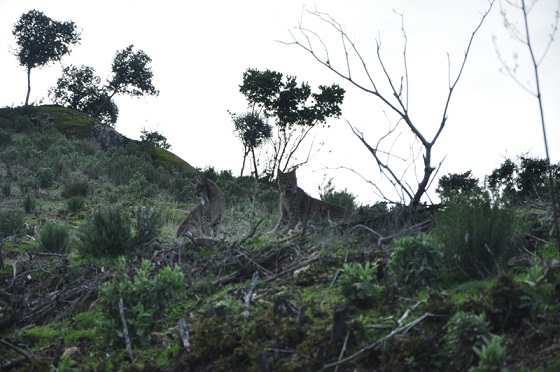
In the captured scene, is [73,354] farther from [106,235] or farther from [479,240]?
[106,235]

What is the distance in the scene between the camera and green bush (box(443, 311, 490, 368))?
5082 millimetres

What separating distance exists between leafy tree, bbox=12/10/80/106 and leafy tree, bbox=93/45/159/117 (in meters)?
4.15

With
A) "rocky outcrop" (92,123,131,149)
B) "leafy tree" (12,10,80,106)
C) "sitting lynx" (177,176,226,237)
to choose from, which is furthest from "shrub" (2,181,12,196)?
"leafy tree" (12,10,80,106)

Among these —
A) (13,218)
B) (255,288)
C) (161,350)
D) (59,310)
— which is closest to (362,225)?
(255,288)

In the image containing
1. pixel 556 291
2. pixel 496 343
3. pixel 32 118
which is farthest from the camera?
pixel 32 118

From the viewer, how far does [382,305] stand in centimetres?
645

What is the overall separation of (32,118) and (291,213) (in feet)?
98.6

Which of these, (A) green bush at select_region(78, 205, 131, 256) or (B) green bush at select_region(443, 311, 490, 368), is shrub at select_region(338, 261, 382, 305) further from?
(A) green bush at select_region(78, 205, 131, 256)

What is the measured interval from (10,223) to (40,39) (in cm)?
3633

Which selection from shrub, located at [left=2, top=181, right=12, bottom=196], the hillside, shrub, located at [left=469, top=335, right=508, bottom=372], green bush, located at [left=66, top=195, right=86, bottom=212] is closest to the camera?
shrub, located at [left=469, top=335, right=508, bottom=372]

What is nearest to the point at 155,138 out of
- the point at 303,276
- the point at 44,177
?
the point at 44,177

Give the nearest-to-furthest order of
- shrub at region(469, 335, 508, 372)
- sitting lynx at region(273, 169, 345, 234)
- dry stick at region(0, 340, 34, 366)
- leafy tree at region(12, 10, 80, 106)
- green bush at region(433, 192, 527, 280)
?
shrub at region(469, 335, 508, 372) < green bush at region(433, 192, 527, 280) < dry stick at region(0, 340, 34, 366) < sitting lynx at region(273, 169, 345, 234) < leafy tree at region(12, 10, 80, 106)

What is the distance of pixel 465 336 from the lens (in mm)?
5137

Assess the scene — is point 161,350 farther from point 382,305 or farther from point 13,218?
point 13,218
